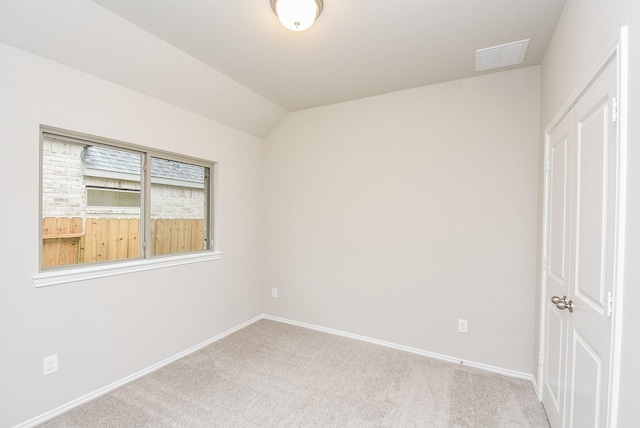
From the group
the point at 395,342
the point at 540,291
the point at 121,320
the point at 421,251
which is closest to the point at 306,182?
the point at 421,251

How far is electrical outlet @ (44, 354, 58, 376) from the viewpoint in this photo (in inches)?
76.4

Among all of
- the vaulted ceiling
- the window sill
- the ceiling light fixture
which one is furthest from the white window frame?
the ceiling light fixture

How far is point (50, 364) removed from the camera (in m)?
1.96

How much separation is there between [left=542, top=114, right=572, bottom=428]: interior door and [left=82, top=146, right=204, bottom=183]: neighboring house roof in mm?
3264

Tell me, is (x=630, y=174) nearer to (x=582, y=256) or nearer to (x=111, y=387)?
(x=582, y=256)

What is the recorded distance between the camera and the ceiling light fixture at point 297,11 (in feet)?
5.57

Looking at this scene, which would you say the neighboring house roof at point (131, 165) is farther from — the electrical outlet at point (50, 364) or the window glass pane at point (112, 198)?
the electrical outlet at point (50, 364)

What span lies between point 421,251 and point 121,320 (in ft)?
9.24

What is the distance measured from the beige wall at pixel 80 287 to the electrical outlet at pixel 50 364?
0.11 feet

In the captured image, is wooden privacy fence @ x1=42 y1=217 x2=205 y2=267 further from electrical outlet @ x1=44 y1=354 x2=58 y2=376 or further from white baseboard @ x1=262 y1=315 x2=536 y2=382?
white baseboard @ x1=262 y1=315 x2=536 y2=382

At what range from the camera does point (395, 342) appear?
307 cm

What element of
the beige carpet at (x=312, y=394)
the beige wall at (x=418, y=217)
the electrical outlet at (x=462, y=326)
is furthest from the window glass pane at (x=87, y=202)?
the electrical outlet at (x=462, y=326)

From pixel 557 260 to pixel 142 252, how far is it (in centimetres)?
335

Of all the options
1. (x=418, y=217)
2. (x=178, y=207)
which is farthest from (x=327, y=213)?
(x=178, y=207)
